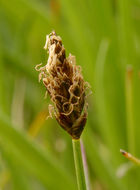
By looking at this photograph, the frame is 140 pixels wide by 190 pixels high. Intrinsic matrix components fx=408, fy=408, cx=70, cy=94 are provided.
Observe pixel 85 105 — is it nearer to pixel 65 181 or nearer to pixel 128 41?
pixel 65 181

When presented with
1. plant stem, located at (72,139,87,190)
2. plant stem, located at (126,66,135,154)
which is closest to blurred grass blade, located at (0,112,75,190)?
plant stem, located at (126,66,135,154)

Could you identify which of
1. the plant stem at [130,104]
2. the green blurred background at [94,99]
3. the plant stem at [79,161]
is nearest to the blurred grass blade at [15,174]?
the green blurred background at [94,99]

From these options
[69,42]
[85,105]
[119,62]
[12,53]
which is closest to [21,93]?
[12,53]

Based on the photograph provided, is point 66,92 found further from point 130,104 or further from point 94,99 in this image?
point 94,99

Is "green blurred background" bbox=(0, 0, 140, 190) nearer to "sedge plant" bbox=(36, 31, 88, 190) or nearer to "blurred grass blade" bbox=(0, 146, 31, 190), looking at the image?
"blurred grass blade" bbox=(0, 146, 31, 190)

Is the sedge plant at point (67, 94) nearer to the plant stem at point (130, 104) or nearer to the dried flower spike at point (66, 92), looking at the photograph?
the dried flower spike at point (66, 92)
